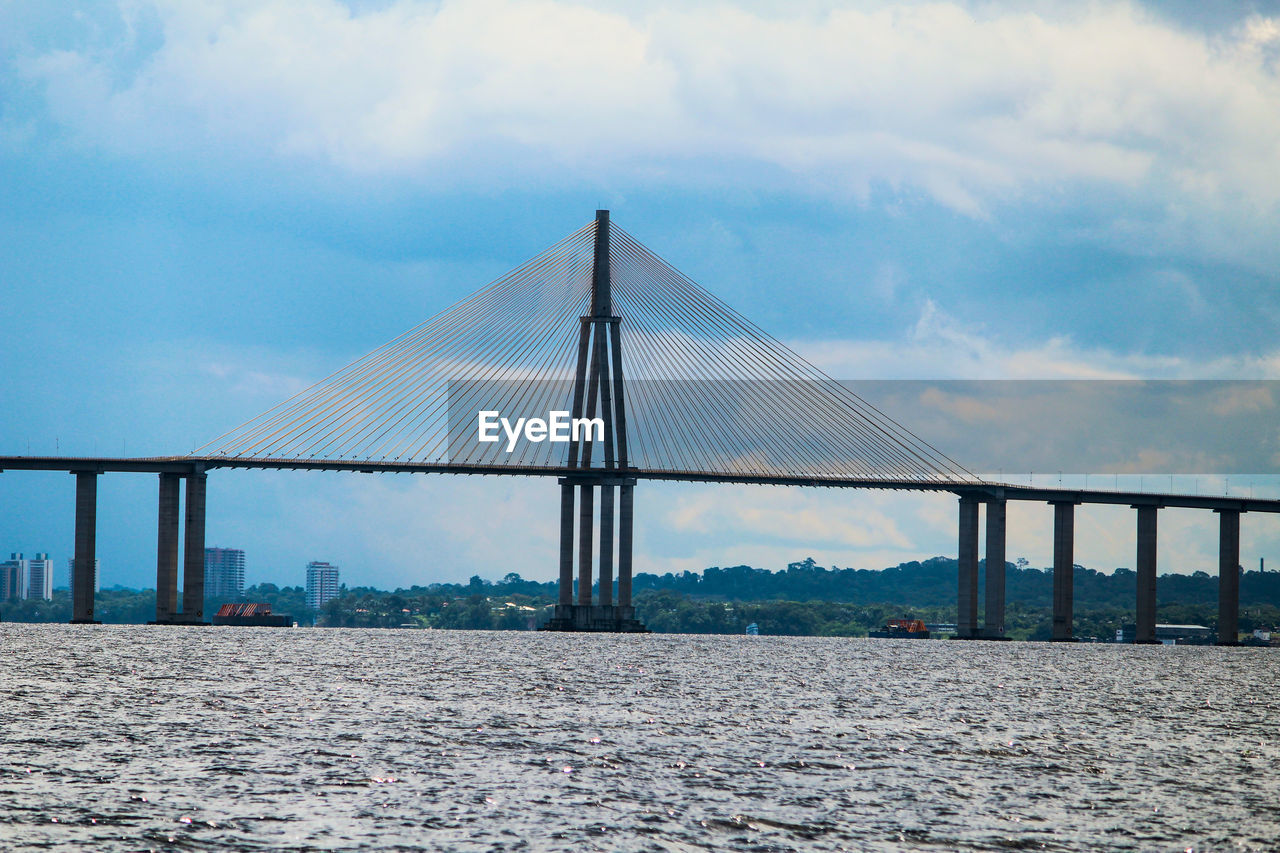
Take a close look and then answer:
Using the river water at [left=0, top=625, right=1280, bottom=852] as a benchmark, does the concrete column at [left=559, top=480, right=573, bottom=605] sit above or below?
above

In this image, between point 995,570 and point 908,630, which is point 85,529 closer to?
point 995,570

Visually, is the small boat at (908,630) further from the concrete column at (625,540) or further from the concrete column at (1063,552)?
the concrete column at (625,540)

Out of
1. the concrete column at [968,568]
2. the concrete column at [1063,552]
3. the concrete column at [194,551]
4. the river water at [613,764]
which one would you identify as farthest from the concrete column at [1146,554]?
the concrete column at [194,551]

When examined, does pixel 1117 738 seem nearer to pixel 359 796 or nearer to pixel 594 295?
pixel 359 796

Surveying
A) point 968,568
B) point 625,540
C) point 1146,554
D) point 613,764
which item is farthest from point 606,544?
point 613,764

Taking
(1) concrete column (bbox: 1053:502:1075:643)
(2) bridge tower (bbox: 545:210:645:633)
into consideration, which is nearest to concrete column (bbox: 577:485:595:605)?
(2) bridge tower (bbox: 545:210:645:633)

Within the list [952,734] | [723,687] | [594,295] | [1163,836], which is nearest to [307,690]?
[723,687]

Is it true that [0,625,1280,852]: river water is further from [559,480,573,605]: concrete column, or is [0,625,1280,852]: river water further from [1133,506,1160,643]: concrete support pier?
[1133,506,1160,643]: concrete support pier
